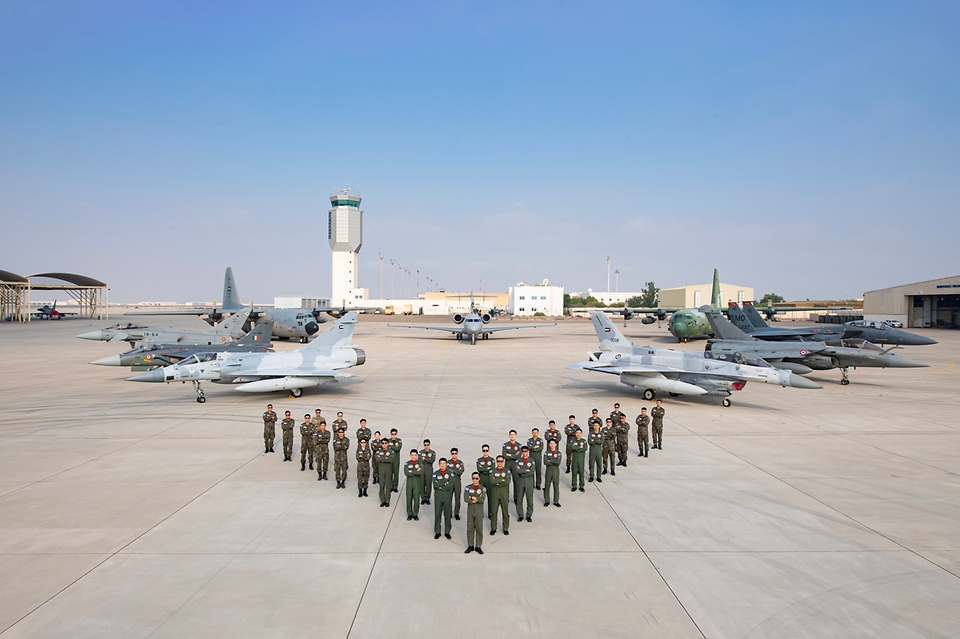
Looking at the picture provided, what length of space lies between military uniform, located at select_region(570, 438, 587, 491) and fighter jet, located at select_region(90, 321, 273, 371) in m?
14.7

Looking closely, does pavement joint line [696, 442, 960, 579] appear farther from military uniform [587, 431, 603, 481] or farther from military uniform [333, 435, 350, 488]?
military uniform [333, 435, 350, 488]

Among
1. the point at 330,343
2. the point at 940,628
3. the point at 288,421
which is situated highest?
the point at 330,343

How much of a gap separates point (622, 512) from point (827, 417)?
10.6m

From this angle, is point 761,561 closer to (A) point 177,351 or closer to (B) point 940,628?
(B) point 940,628

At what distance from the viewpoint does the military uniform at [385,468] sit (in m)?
8.66

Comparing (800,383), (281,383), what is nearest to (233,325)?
(281,383)

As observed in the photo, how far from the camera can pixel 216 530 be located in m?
7.74

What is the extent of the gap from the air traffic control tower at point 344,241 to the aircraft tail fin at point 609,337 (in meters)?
85.8

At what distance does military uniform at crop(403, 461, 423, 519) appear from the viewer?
8039 mm

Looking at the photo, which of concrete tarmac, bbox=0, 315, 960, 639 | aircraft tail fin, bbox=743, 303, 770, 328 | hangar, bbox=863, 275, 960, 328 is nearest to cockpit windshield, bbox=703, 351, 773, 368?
concrete tarmac, bbox=0, 315, 960, 639

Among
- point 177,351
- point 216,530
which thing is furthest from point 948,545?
point 177,351

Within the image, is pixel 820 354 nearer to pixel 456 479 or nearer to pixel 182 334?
pixel 456 479

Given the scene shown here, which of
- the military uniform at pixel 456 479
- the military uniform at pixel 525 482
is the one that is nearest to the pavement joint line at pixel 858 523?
the military uniform at pixel 525 482

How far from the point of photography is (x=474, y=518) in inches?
277
